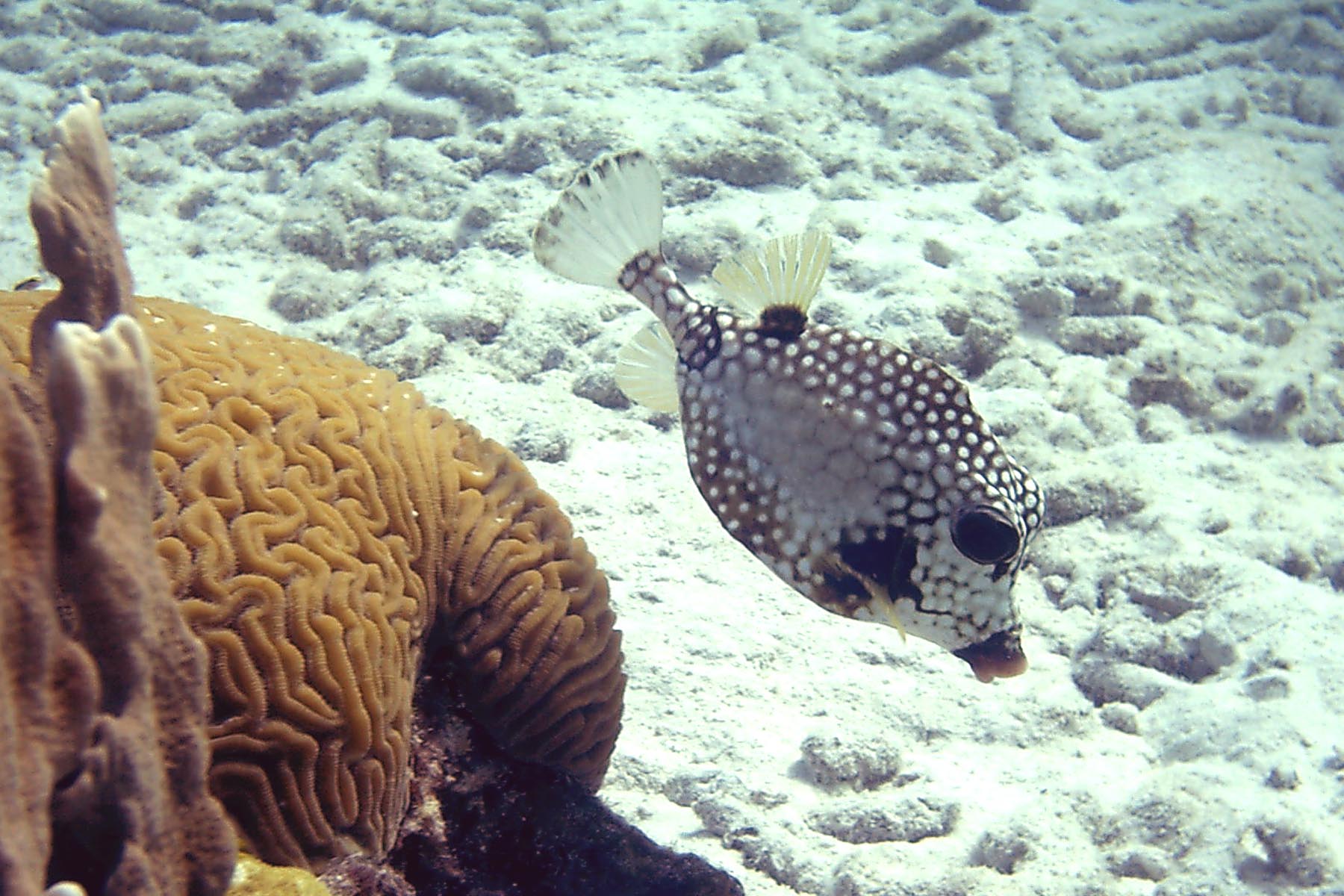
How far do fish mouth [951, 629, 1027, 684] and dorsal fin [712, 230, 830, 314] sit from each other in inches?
42.7

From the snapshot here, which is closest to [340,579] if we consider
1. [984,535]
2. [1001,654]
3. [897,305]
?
[984,535]

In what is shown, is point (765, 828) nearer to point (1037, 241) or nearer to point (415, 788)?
point (415, 788)

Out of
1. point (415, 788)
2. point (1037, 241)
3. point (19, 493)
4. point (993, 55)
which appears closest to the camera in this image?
point (19, 493)

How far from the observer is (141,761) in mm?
1535

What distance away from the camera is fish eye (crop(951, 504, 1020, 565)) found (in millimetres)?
2430

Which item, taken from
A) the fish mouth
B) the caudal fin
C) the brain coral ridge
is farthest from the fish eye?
the caudal fin

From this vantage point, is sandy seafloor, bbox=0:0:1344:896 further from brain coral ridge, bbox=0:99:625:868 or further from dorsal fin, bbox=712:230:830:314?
dorsal fin, bbox=712:230:830:314

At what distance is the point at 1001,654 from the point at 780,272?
50.0 inches

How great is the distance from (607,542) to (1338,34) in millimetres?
10192

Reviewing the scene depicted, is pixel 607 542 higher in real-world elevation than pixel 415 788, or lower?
lower

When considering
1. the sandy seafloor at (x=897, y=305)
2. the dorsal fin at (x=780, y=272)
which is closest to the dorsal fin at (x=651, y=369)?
the dorsal fin at (x=780, y=272)

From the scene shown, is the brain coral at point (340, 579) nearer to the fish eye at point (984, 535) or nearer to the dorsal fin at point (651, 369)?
the dorsal fin at point (651, 369)

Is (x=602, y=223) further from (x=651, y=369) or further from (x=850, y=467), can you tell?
(x=850, y=467)

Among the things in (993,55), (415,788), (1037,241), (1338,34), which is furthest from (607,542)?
(1338,34)
